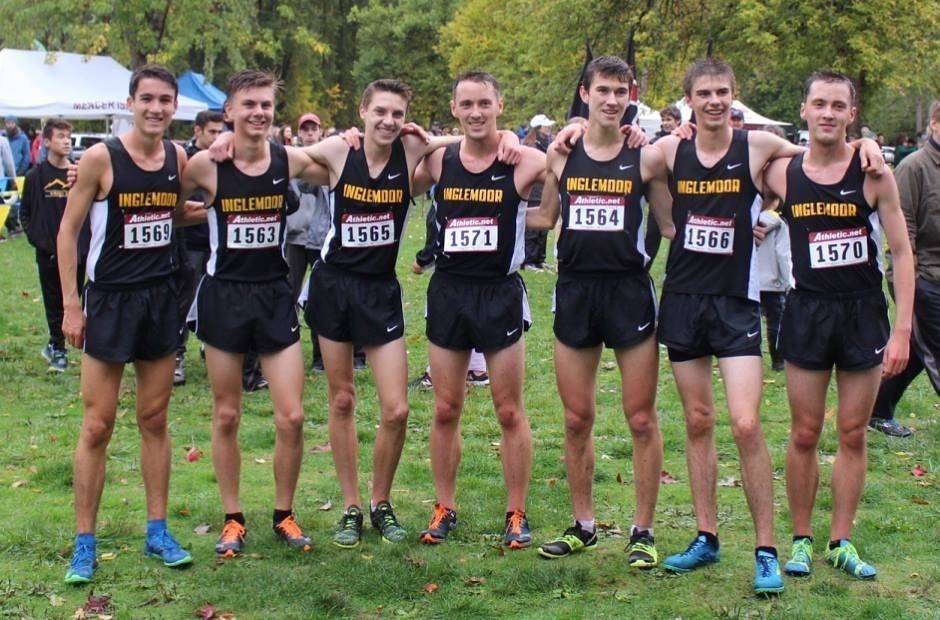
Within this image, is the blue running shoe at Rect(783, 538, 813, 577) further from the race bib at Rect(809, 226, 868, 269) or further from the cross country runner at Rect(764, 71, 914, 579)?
the race bib at Rect(809, 226, 868, 269)

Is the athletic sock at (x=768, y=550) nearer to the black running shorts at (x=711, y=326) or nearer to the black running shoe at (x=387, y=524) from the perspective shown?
the black running shorts at (x=711, y=326)

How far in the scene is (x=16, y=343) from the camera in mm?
12047

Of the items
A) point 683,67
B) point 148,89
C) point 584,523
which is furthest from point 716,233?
point 683,67

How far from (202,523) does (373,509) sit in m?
1.04

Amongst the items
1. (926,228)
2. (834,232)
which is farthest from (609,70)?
(926,228)

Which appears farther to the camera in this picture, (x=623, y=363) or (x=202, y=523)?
(x=202, y=523)

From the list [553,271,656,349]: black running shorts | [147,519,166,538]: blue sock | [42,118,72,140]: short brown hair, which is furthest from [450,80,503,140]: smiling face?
[42,118,72,140]: short brown hair

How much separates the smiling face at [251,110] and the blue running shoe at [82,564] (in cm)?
228

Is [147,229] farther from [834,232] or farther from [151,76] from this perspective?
[834,232]

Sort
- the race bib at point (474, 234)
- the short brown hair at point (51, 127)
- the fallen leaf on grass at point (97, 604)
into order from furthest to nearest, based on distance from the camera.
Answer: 1. the short brown hair at point (51, 127)
2. the race bib at point (474, 234)
3. the fallen leaf on grass at point (97, 604)

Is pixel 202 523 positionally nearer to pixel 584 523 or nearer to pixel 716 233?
pixel 584 523

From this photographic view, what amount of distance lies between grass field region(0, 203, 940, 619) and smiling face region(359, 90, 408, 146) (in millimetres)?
2220

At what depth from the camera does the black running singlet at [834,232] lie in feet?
17.8

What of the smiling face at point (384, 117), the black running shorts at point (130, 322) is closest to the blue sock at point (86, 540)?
the black running shorts at point (130, 322)
